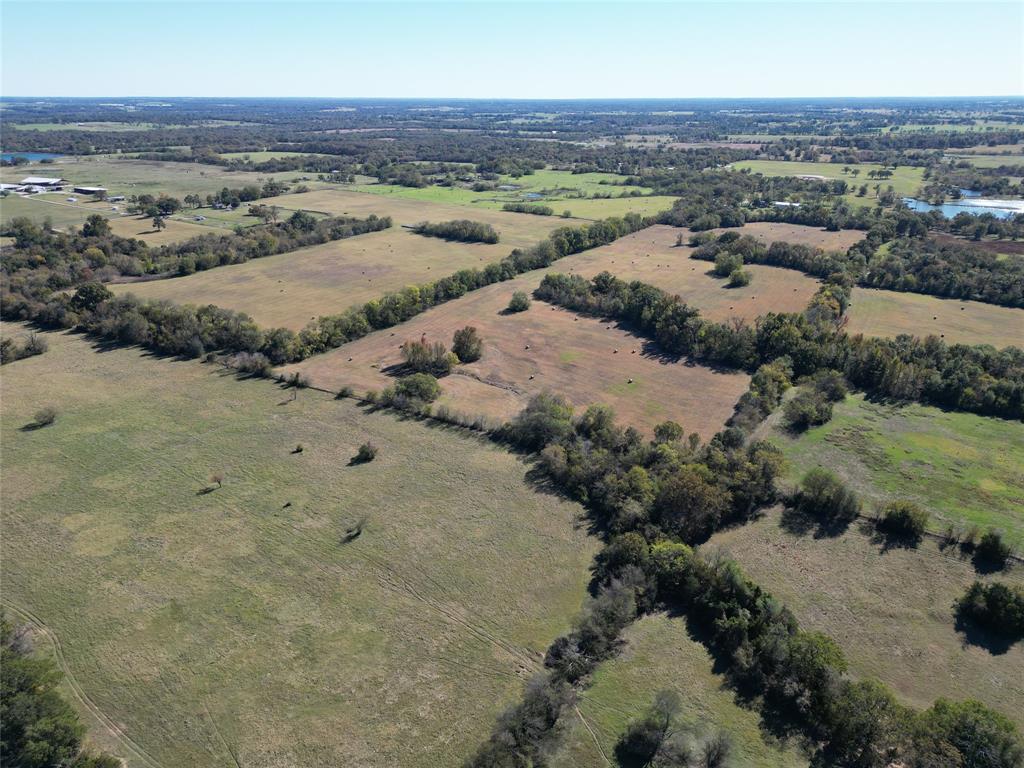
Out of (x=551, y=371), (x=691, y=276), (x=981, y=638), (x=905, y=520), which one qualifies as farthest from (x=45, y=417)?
Result: (x=691, y=276)

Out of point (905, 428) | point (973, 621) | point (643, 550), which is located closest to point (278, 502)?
point (643, 550)

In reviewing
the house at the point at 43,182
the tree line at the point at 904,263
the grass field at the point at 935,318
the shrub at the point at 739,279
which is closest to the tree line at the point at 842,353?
the grass field at the point at 935,318

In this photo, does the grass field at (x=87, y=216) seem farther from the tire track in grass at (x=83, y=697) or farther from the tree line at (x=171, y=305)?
the tire track in grass at (x=83, y=697)

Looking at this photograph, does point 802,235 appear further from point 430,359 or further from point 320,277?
point 320,277

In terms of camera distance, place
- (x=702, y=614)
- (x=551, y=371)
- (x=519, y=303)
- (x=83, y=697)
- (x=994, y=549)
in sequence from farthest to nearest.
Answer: (x=519, y=303)
(x=551, y=371)
(x=994, y=549)
(x=702, y=614)
(x=83, y=697)

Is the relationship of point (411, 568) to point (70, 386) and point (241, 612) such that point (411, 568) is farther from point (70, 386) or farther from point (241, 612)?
point (70, 386)

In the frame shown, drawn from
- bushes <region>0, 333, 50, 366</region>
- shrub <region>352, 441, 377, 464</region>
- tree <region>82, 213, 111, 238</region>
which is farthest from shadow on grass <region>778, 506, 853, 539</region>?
tree <region>82, 213, 111, 238</region>
